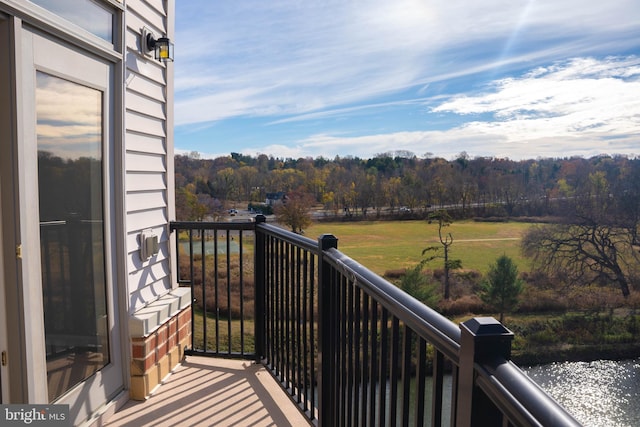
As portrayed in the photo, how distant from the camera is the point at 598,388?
18.6 meters

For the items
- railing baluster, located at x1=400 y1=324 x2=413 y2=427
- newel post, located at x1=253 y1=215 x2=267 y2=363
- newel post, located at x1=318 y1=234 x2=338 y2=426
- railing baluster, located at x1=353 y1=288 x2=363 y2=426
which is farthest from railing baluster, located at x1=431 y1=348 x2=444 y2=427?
newel post, located at x1=253 y1=215 x2=267 y2=363

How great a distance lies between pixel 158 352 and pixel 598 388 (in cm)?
2095

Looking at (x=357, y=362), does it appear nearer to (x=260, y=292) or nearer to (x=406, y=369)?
(x=406, y=369)

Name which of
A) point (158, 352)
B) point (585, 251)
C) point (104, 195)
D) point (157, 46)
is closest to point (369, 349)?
point (104, 195)

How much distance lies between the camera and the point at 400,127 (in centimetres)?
4325

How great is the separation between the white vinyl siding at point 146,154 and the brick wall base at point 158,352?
0.20 meters

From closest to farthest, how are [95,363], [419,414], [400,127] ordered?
[419,414]
[95,363]
[400,127]

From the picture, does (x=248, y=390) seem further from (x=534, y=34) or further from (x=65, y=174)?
(x=534, y=34)

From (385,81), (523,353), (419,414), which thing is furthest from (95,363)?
(385,81)

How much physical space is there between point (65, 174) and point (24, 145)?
31cm

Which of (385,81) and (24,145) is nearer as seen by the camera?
(24,145)

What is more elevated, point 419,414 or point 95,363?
point 419,414

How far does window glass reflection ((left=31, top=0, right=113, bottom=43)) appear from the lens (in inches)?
77.8

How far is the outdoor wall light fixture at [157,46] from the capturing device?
2.80m
